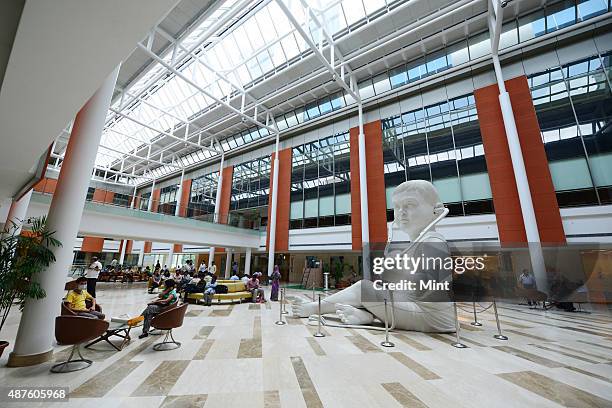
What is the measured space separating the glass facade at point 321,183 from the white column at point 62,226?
1322cm

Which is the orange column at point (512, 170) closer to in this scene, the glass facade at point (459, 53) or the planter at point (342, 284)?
the glass facade at point (459, 53)

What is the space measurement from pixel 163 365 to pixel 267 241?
14878 millimetres

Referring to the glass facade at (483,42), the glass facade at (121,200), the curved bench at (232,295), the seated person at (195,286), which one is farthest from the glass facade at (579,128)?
the glass facade at (121,200)

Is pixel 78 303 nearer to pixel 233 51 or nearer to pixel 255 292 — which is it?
pixel 255 292

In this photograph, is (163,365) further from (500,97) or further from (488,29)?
(488,29)

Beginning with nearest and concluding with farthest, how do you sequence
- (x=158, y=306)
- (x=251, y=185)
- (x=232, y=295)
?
(x=158, y=306)
(x=232, y=295)
(x=251, y=185)

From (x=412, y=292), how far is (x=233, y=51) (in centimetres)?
1584

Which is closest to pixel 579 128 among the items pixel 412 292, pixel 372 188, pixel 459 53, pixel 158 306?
pixel 459 53

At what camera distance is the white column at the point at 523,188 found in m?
9.64

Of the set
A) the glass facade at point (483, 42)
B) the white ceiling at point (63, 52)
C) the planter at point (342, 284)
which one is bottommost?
the planter at point (342, 284)

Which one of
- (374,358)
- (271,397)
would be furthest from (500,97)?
(271,397)

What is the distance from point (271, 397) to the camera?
2.80 m

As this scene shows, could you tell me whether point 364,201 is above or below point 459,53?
below

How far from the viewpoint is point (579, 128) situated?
33.6 ft
